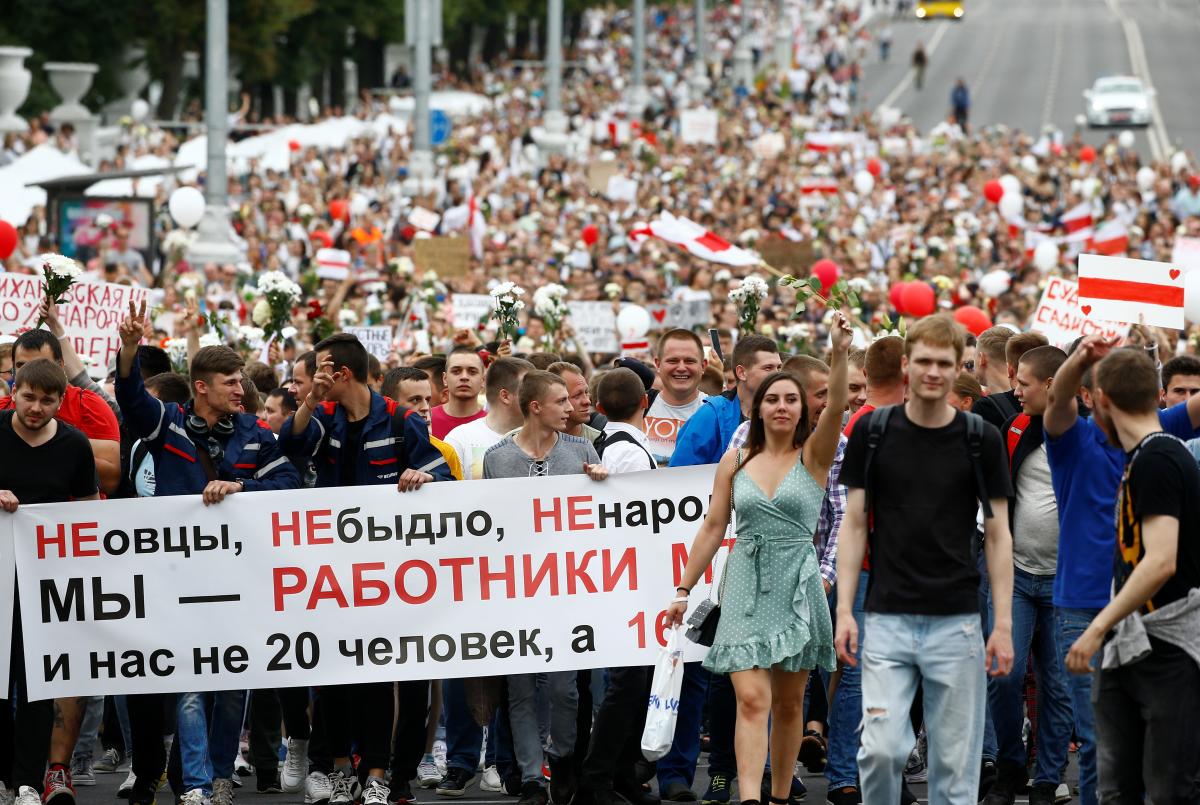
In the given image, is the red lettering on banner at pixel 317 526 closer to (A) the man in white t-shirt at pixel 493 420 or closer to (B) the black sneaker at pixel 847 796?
(A) the man in white t-shirt at pixel 493 420

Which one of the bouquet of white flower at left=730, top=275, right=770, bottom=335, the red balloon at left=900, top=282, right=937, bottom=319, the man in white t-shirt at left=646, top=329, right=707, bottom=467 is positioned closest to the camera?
the man in white t-shirt at left=646, top=329, right=707, bottom=467

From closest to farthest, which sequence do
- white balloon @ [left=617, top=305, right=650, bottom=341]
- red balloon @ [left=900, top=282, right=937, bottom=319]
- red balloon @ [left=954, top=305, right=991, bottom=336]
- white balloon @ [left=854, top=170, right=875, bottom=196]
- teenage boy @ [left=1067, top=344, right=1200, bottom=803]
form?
teenage boy @ [left=1067, top=344, right=1200, bottom=803], red balloon @ [left=954, top=305, right=991, bottom=336], white balloon @ [left=617, top=305, right=650, bottom=341], red balloon @ [left=900, top=282, right=937, bottom=319], white balloon @ [left=854, top=170, right=875, bottom=196]

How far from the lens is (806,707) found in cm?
1031

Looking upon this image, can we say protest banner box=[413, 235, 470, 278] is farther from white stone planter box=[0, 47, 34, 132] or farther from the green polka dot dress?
white stone planter box=[0, 47, 34, 132]

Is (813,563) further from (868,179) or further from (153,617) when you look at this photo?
(868,179)

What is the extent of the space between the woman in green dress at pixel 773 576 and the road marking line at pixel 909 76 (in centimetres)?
5969

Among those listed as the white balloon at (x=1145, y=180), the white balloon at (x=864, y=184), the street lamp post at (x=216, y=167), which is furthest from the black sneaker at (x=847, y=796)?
the white balloon at (x=1145, y=180)

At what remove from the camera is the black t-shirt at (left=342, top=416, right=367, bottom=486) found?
30.1 ft

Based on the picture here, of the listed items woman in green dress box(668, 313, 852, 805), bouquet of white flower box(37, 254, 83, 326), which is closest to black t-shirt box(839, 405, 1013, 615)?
woman in green dress box(668, 313, 852, 805)

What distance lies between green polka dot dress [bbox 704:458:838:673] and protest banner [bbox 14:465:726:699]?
1.13 m

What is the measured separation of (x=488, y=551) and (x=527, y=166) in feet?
109

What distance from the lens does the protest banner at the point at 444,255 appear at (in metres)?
20.8

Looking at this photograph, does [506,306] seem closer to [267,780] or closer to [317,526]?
[317,526]

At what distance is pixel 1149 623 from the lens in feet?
23.1
